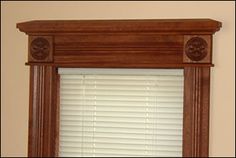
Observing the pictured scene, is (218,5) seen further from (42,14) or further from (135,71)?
(42,14)

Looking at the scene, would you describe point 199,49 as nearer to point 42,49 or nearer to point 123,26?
point 123,26

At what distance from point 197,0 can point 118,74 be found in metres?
0.60

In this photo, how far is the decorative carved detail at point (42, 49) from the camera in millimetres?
2615

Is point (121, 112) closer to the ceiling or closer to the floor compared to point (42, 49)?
closer to the floor

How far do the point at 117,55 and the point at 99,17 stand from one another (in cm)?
25

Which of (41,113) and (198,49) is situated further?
(41,113)

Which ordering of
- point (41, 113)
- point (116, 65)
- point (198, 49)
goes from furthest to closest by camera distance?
point (41, 113), point (116, 65), point (198, 49)

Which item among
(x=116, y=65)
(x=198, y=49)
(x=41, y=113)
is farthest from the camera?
(x=41, y=113)

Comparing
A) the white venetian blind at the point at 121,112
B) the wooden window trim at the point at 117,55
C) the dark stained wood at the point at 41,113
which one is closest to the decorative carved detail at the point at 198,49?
the wooden window trim at the point at 117,55

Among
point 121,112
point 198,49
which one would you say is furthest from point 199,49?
point 121,112

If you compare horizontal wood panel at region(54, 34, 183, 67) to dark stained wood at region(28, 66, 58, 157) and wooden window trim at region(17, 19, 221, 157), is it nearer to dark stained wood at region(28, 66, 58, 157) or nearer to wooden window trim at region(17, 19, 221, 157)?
wooden window trim at region(17, 19, 221, 157)

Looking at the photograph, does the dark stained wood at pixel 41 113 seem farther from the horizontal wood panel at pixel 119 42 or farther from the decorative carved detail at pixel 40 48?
the horizontal wood panel at pixel 119 42

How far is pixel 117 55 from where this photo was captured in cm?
254

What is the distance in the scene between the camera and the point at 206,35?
7.97ft
